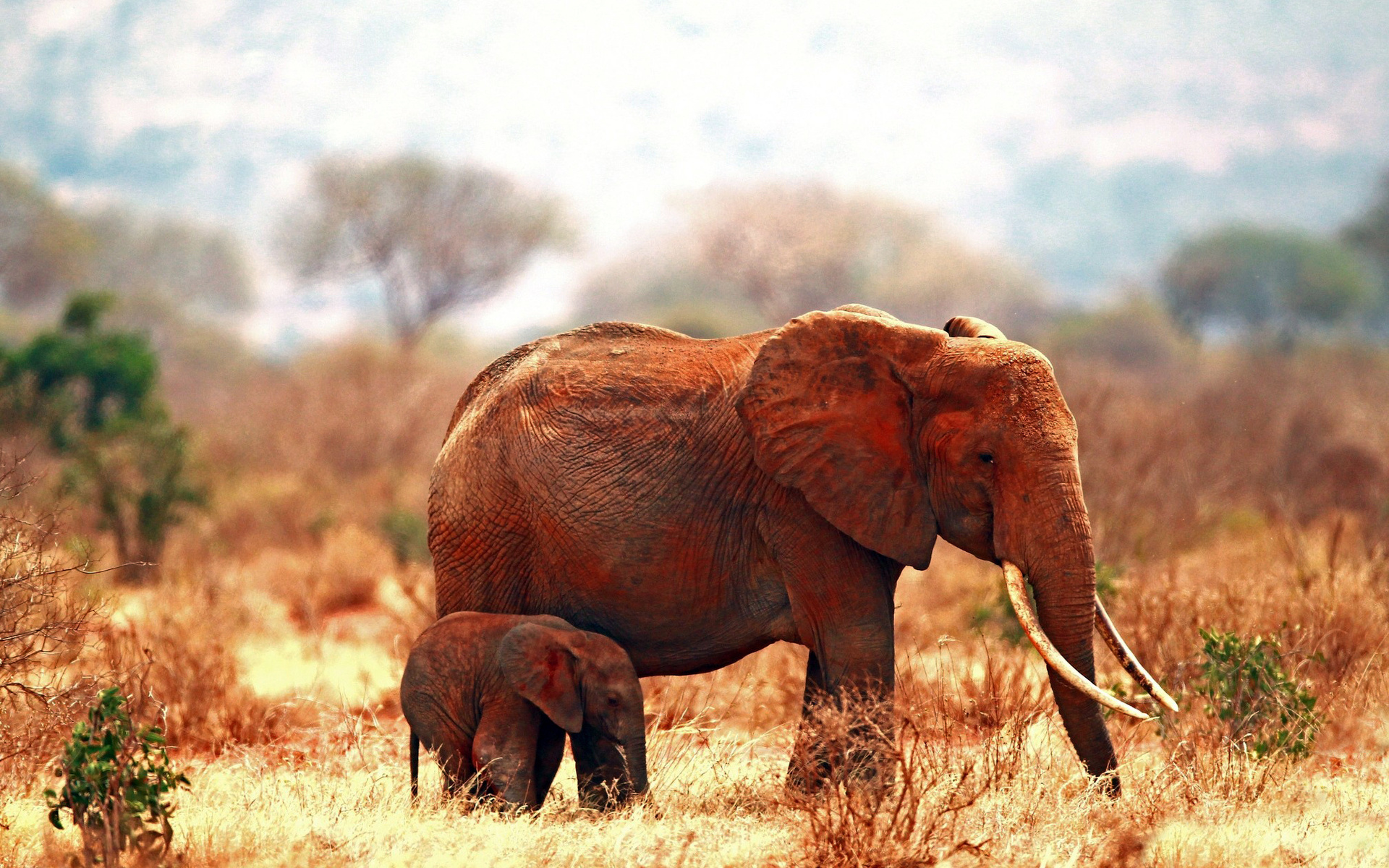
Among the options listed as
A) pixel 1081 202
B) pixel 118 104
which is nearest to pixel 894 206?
pixel 118 104

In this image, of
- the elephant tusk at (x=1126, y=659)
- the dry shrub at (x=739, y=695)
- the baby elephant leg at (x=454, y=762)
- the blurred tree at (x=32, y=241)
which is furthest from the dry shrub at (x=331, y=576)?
the blurred tree at (x=32, y=241)

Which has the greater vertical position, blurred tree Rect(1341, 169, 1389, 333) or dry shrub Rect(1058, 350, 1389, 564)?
blurred tree Rect(1341, 169, 1389, 333)

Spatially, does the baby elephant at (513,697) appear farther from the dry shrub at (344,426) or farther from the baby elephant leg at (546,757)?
the dry shrub at (344,426)

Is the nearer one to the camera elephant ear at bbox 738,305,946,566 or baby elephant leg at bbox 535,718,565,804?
elephant ear at bbox 738,305,946,566

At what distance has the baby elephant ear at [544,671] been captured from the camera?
7.46 metres

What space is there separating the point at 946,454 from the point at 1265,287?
51800 millimetres

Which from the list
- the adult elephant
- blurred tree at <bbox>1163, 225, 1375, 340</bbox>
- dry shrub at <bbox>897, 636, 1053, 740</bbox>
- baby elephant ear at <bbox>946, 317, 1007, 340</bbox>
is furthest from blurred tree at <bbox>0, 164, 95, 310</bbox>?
baby elephant ear at <bbox>946, 317, 1007, 340</bbox>

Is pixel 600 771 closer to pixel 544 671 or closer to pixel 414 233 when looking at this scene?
pixel 544 671

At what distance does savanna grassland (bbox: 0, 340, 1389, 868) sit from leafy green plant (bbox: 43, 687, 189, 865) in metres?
0.20

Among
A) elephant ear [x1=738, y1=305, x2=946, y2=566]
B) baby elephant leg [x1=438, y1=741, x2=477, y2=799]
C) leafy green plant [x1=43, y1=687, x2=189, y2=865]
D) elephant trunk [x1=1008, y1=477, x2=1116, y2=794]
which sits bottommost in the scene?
baby elephant leg [x1=438, y1=741, x2=477, y2=799]

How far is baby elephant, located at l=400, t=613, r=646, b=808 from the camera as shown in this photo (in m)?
7.49

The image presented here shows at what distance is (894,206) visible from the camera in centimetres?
6341

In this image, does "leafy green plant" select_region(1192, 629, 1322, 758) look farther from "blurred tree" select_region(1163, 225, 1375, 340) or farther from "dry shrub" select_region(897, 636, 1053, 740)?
"blurred tree" select_region(1163, 225, 1375, 340)

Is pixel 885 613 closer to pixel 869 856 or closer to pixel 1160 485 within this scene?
pixel 869 856
